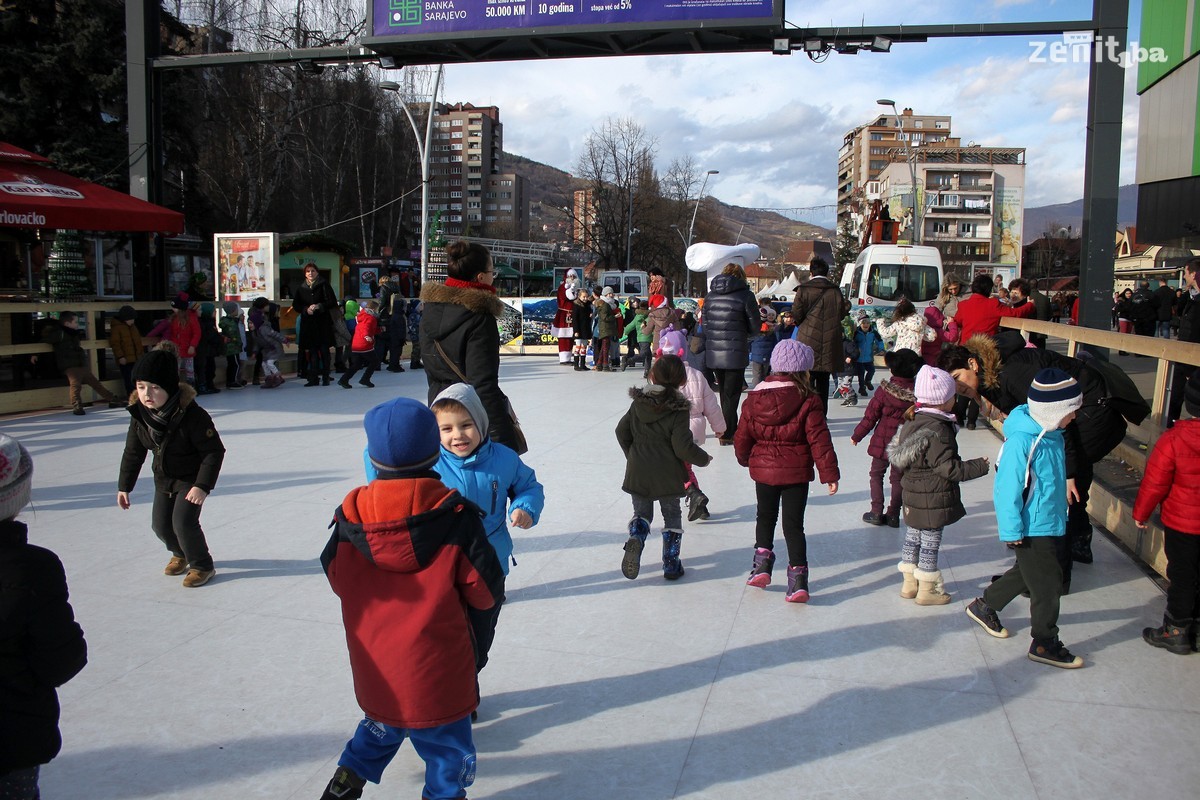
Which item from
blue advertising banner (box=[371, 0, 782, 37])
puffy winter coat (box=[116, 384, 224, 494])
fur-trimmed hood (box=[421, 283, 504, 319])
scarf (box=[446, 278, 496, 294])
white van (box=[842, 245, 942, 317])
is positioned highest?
blue advertising banner (box=[371, 0, 782, 37])

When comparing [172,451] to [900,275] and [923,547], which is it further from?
[900,275]

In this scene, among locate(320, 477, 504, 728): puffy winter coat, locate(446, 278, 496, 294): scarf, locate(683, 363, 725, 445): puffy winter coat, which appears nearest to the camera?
locate(320, 477, 504, 728): puffy winter coat

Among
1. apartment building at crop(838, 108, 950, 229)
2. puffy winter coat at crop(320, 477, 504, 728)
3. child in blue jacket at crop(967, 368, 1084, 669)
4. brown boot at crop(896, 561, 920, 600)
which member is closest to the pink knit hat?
child in blue jacket at crop(967, 368, 1084, 669)

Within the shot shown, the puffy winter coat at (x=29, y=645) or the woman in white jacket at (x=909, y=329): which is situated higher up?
the woman in white jacket at (x=909, y=329)

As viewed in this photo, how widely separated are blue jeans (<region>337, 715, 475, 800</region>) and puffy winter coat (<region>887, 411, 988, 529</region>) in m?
2.84

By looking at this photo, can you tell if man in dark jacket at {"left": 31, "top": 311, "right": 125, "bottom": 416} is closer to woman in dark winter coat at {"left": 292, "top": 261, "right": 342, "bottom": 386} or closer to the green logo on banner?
woman in dark winter coat at {"left": 292, "top": 261, "right": 342, "bottom": 386}

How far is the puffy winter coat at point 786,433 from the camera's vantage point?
176 inches

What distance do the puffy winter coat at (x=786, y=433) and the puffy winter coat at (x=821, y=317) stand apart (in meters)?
4.09

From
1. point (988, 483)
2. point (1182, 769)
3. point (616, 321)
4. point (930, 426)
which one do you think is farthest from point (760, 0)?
point (1182, 769)

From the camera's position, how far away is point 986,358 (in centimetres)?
669

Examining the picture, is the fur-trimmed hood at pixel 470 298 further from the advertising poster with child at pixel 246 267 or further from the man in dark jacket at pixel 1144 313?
the man in dark jacket at pixel 1144 313

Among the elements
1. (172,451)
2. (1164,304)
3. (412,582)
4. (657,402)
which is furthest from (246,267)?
(1164,304)

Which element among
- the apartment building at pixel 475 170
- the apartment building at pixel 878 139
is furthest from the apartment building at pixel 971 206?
the apartment building at pixel 475 170

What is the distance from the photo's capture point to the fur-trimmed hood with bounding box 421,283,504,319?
4320mm
